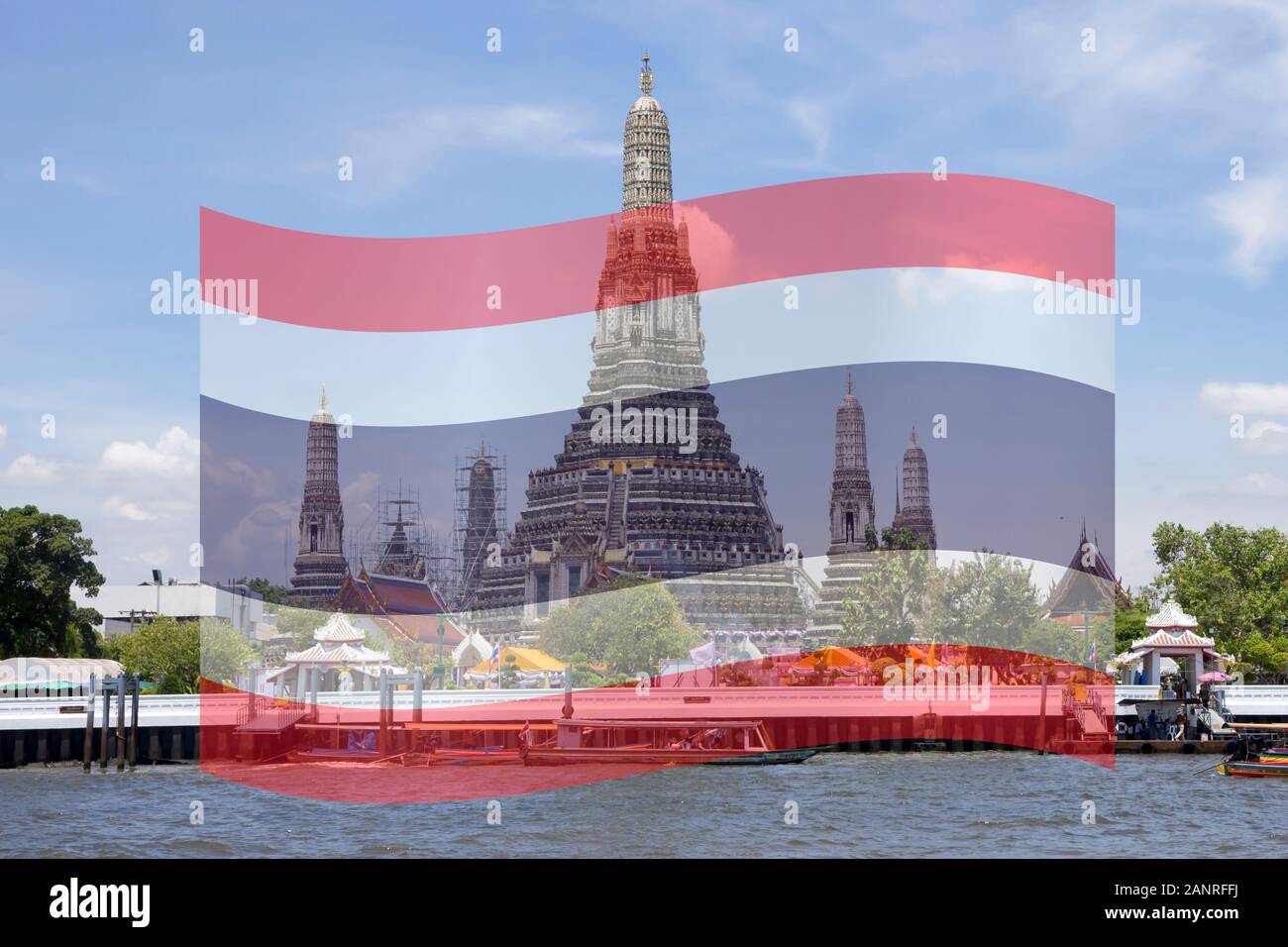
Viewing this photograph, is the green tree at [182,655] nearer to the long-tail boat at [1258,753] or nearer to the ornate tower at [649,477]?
the ornate tower at [649,477]

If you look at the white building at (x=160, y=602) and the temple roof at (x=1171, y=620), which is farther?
the white building at (x=160, y=602)

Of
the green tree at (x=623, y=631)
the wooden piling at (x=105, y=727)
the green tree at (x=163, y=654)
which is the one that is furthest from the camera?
the green tree at (x=163, y=654)

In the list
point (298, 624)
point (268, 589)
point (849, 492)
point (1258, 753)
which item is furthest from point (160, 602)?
point (1258, 753)

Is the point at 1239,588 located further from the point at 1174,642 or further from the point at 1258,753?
the point at 1258,753

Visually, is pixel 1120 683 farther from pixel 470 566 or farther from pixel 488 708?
pixel 470 566

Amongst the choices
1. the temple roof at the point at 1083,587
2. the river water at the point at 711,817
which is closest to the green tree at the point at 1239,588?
the temple roof at the point at 1083,587

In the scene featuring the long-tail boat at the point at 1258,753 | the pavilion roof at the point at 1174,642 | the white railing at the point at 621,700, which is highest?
the pavilion roof at the point at 1174,642
